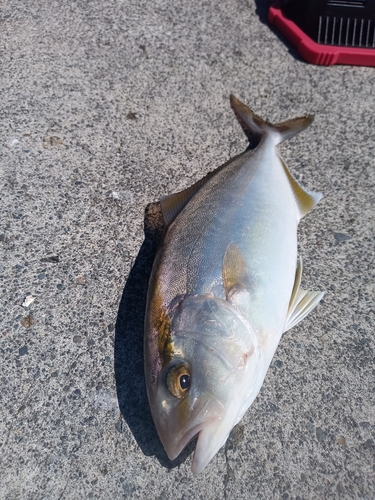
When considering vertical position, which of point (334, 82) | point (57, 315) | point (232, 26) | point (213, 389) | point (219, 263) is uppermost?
point (232, 26)

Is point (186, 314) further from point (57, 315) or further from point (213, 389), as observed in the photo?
point (57, 315)

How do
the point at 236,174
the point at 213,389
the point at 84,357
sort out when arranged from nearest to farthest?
the point at 213,389 → the point at 84,357 → the point at 236,174

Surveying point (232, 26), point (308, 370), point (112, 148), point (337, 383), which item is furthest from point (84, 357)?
point (232, 26)

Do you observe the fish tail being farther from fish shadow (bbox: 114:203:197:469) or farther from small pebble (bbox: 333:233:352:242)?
fish shadow (bbox: 114:203:197:469)

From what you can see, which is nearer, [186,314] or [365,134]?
[186,314]

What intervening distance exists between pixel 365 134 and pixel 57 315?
7.24ft

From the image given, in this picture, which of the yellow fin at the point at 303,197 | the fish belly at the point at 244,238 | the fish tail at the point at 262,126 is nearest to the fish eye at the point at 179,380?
the fish belly at the point at 244,238

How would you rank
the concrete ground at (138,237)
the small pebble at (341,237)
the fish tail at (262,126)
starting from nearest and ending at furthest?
the concrete ground at (138,237) < the small pebble at (341,237) < the fish tail at (262,126)

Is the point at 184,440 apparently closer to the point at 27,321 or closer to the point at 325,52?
the point at 27,321

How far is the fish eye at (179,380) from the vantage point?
146 cm

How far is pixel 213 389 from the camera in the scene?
1443 millimetres

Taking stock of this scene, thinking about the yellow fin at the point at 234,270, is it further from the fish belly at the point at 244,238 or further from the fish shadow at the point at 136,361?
the fish shadow at the point at 136,361

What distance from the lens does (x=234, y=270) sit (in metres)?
1.74

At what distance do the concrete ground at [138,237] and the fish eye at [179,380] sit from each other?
35 centimetres
